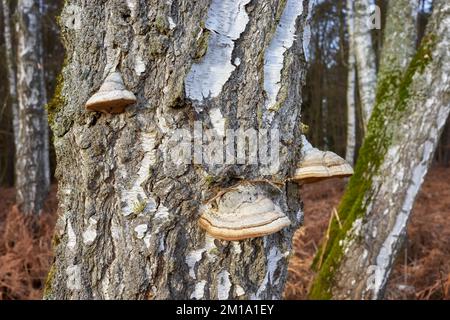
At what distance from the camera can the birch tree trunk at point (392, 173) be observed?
12.1ft

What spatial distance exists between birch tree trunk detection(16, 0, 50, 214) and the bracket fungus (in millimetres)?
7230

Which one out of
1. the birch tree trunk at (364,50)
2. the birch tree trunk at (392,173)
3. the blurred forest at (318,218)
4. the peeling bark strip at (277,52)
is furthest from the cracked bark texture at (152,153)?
the birch tree trunk at (364,50)

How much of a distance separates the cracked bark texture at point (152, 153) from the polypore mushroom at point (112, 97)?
3 centimetres

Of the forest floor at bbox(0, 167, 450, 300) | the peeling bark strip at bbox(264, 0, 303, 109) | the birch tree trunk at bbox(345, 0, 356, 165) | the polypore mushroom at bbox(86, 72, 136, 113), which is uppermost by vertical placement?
the peeling bark strip at bbox(264, 0, 303, 109)

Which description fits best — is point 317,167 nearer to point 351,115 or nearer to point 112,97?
point 112,97

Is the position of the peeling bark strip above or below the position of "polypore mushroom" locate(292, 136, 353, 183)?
above

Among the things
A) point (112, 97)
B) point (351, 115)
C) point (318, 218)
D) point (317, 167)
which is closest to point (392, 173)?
point (317, 167)

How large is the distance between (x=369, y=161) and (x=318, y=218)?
4507 millimetres

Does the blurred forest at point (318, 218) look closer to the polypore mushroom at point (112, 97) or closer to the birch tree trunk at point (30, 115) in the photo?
the birch tree trunk at point (30, 115)

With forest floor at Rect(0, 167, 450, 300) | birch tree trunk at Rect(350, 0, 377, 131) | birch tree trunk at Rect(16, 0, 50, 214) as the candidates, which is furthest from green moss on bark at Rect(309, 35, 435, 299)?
birch tree trunk at Rect(16, 0, 50, 214)

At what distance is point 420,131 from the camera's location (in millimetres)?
3691

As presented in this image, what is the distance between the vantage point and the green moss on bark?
3.81 meters

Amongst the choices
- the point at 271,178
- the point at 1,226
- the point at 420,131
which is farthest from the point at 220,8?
the point at 1,226

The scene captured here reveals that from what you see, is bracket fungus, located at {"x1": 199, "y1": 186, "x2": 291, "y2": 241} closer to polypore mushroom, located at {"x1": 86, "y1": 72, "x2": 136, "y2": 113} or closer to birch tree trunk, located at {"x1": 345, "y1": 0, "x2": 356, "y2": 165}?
polypore mushroom, located at {"x1": 86, "y1": 72, "x2": 136, "y2": 113}
